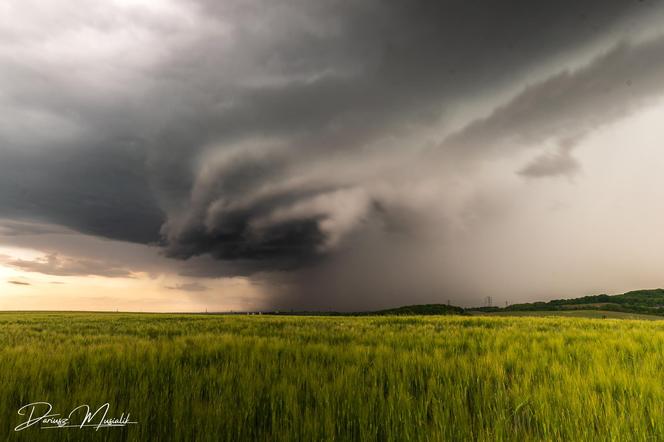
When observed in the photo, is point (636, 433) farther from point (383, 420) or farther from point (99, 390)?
point (99, 390)

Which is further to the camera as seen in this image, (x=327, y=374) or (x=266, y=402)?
(x=327, y=374)

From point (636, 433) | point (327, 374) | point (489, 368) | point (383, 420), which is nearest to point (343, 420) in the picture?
point (383, 420)

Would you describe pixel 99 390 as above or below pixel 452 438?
above

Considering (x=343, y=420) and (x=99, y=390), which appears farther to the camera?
(x=99, y=390)

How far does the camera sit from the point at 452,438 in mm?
2473

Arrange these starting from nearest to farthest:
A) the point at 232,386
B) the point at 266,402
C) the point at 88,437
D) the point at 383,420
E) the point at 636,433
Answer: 1. the point at 88,437
2. the point at 636,433
3. the point at 383,420
4. the point at 266,402
5. the point at 232,386

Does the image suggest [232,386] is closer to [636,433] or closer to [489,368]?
[489,368]

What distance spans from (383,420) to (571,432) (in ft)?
4.63

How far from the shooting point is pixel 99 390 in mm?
3199

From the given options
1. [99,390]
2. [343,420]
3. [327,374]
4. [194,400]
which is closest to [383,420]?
[343,420]

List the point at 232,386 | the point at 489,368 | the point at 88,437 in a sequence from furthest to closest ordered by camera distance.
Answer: the point at 489,368 < the point at 232,386 < the point at 88,437

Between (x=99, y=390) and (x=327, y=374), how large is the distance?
233 cm

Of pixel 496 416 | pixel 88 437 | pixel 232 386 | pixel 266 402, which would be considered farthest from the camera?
pixel 232 386

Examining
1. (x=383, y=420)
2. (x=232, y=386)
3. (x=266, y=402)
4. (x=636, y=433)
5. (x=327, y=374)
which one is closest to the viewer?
(x=636, y=433)
